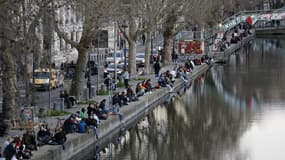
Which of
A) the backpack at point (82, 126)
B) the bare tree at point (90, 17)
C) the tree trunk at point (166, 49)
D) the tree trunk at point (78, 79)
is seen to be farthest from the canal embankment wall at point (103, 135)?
the tree trunk at point (166, 49)

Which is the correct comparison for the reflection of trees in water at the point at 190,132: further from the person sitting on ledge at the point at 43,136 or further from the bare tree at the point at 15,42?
the bare tree at the point at 15,42

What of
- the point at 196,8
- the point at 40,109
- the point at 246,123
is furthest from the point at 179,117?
the point at 196,8

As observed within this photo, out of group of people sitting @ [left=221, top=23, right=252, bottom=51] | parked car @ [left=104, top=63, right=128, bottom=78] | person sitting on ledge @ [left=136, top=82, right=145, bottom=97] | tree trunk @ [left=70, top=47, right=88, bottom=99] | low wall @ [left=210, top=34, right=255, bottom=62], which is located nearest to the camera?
tree trunk @ [left=70, top=47, right=88, bottom=99]

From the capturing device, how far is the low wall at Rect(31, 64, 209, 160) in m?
31.1

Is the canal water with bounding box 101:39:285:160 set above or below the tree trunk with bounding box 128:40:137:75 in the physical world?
below

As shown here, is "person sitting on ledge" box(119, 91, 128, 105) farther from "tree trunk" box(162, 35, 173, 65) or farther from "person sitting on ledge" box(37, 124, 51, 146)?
"tree trunk" box(162, 35, 173, 65)

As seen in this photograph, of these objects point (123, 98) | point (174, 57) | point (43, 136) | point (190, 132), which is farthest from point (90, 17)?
point (174, 57)

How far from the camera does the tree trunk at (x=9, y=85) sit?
113 ft

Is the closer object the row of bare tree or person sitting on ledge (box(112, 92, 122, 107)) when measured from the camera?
the row of bare tree

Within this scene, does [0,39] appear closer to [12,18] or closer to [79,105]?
[12,18]

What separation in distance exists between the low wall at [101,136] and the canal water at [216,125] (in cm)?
58

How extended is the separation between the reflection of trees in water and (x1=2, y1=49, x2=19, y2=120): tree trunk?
610 centimetres

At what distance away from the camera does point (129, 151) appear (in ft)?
122

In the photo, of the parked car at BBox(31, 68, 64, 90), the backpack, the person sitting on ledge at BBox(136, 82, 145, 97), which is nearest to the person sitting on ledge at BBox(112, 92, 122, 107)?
the person sitting on ledge at BBox(136, 82, 145, 97)
